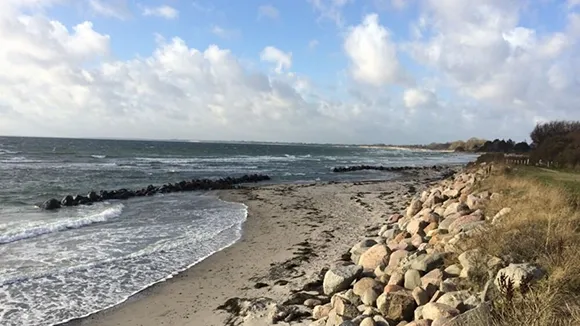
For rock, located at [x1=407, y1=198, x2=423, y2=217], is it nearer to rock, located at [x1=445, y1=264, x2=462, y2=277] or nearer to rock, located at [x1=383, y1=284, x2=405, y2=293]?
rock, located at [x1=445, y1=264, x2=462, y2=277]

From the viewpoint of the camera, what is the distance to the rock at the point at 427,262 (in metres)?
7.34

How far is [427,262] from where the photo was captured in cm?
740

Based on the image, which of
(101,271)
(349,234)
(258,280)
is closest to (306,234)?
(349,234)

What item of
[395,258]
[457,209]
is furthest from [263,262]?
[457,209]

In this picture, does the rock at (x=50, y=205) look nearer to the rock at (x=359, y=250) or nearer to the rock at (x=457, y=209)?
the rock at (x=359, y=250)

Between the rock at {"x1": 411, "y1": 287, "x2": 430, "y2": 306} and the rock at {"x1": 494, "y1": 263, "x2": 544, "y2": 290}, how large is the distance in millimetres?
1011

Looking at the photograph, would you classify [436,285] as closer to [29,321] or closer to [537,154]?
[29,321]

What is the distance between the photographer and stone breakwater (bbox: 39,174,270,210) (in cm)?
2231

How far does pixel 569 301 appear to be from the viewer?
480 cm

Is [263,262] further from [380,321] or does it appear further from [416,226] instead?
[380,321]

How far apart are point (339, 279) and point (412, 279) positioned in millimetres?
1367

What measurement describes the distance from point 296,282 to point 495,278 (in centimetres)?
460

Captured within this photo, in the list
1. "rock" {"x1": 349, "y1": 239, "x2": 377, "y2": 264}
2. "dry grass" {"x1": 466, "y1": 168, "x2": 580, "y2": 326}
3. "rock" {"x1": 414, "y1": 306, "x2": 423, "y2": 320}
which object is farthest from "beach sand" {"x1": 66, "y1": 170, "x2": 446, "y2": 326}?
"dry grass" {"x1": 466, "y1": 168, "x2": 580, "y2": 326}

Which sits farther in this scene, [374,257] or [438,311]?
[374,257]
